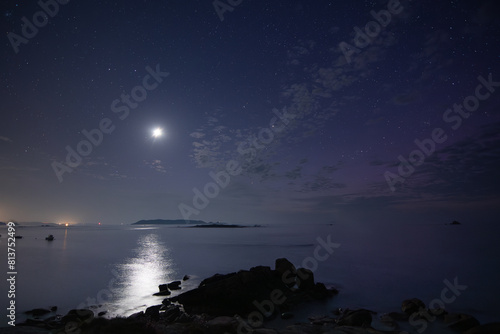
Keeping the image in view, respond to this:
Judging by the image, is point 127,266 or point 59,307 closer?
point 59,307

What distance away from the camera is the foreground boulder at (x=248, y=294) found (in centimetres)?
2065

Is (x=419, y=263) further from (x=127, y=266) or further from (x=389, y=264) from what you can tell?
(x=127, y=266)

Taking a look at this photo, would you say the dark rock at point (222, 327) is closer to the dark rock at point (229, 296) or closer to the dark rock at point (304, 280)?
the dark rock at point (229, 296)

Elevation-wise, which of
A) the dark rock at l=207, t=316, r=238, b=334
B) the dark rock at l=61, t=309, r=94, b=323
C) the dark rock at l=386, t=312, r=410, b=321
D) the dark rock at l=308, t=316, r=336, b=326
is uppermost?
Result: the dark rock at l=207, t=316, r=238, b=334

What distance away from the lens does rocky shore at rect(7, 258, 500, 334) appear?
47.2 ft

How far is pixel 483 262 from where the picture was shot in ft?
168

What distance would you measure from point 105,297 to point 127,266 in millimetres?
22171

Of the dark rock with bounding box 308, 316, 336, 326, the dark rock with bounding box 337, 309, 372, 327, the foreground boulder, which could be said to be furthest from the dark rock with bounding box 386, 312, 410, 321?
the foreground boulder

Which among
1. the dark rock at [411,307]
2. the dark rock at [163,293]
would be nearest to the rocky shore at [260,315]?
the dark rock at [411,307]

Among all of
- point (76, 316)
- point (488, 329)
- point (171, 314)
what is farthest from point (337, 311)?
point (76, 316)

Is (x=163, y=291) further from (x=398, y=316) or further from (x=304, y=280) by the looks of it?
(x=398, y=316)

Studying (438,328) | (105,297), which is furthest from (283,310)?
(105,297)

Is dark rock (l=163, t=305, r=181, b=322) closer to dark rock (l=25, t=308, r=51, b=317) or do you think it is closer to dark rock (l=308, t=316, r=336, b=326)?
dark rock (l=308, t=316, r=336, b=326)

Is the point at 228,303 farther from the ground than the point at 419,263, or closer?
farther from the ground
